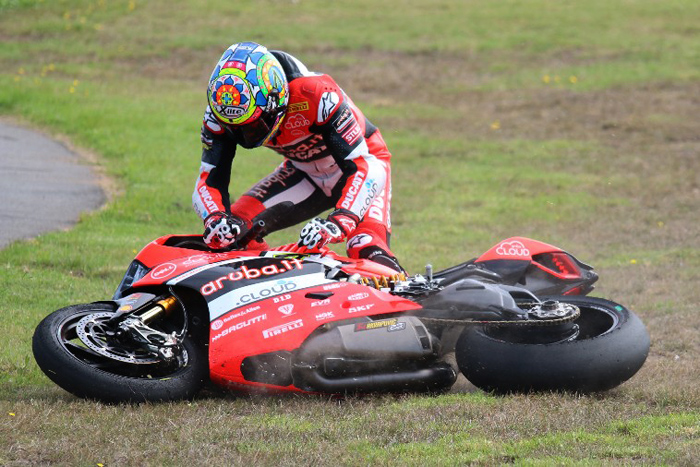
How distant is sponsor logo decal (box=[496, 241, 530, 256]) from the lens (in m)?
7.50

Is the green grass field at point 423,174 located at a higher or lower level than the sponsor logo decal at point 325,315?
lower

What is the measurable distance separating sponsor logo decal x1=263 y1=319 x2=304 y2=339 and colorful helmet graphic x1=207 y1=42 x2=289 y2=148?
1472mm

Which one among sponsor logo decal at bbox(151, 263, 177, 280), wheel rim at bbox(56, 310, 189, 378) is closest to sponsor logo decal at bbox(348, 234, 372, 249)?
sponsor logo decal at bbox(151, 263, 177, 280)

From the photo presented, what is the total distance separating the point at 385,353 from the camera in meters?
6.17

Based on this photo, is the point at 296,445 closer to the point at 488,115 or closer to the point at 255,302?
the point at 255,302

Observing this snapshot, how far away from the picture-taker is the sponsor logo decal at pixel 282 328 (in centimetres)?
612

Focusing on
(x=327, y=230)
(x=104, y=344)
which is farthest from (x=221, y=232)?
(x=104, y=344)

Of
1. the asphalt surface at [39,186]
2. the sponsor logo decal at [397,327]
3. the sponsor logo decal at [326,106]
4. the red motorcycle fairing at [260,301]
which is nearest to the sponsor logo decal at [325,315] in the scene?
the red motorcycle fairing at [260,301]

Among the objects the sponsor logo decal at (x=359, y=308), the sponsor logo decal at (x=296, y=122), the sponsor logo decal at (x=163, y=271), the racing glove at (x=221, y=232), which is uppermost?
the sponsor logo decal at (x=296, y=122)

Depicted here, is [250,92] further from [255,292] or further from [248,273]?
[255,292]

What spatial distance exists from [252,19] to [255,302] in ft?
83.5

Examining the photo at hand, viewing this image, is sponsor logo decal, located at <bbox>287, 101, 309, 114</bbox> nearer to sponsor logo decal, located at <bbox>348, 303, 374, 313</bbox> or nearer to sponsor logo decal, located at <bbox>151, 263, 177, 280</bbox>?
sponsor logo decal, located at <bbox>151, 263, 177, 280</bbox>

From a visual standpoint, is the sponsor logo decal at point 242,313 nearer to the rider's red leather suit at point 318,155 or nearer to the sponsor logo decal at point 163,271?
the sponsor logo decal at point 163,271

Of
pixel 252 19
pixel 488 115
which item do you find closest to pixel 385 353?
pixel 488 115
